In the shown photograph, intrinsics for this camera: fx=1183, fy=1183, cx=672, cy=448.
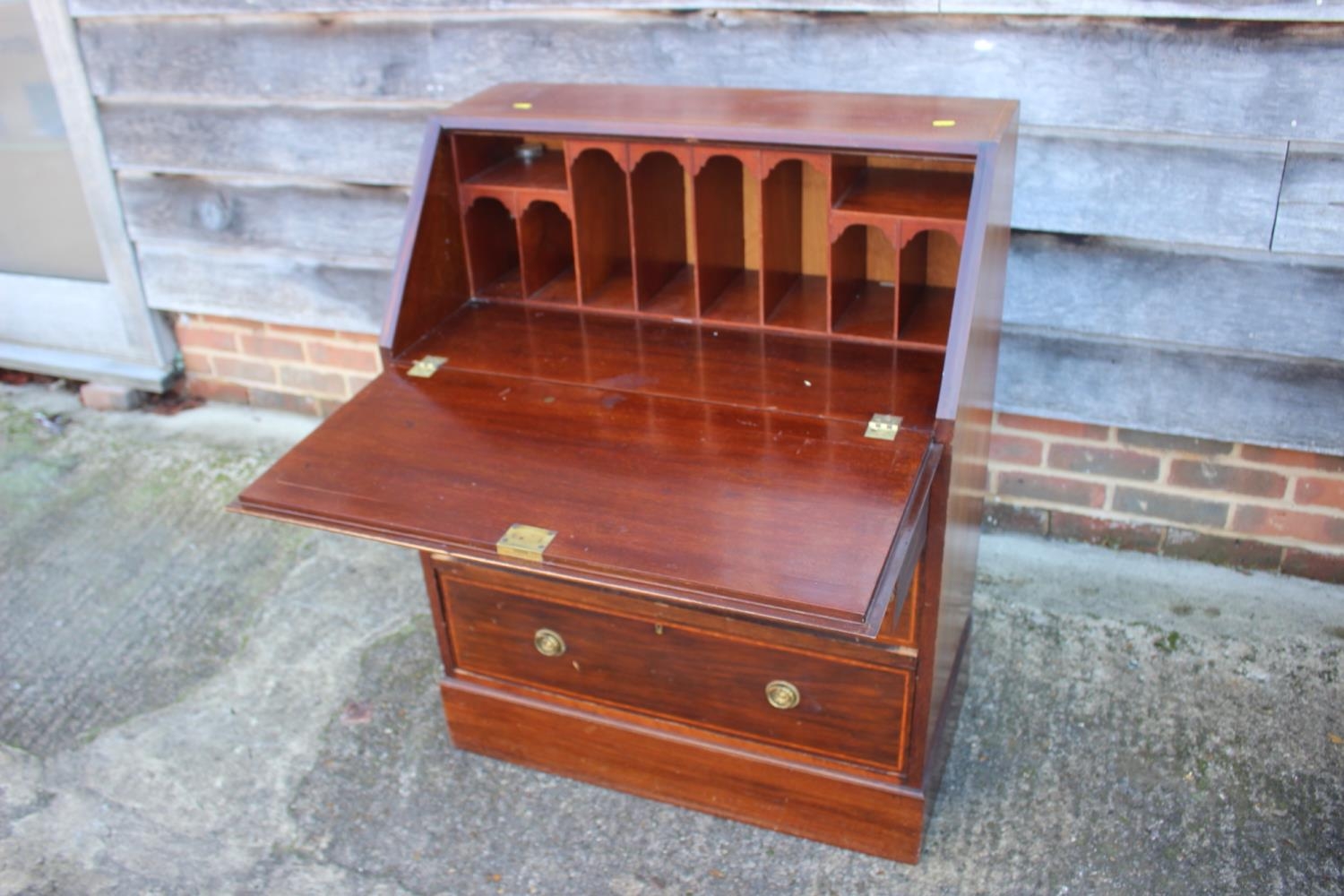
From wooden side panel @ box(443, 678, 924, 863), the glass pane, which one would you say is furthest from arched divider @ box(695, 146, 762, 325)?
the glass pane

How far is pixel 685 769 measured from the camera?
7.08ft

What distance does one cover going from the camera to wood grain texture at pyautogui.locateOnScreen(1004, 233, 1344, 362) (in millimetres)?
2262

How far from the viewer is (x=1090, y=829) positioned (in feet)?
6.86

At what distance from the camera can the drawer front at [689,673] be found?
1.96 meters

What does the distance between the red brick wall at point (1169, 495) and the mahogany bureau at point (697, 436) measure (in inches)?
19.6

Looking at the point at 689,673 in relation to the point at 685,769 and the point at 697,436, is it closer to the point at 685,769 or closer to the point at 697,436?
the point at 685,769

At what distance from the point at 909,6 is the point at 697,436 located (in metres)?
1.04

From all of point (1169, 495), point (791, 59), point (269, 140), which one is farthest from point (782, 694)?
point (269, 140)

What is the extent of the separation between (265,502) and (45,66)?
6.97 ft

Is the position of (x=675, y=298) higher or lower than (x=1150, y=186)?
lower

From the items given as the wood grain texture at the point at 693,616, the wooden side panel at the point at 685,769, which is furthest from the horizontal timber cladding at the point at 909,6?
the wooden side panel at the point at 685,769

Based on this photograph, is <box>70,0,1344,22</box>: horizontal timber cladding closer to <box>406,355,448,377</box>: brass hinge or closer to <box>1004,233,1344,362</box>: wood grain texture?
<box>1004,233,1344,362</box>: wood grain texture

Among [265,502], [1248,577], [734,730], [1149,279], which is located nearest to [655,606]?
[734,730]

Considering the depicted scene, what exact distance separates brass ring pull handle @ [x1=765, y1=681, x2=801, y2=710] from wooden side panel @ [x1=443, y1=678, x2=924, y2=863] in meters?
0.13
